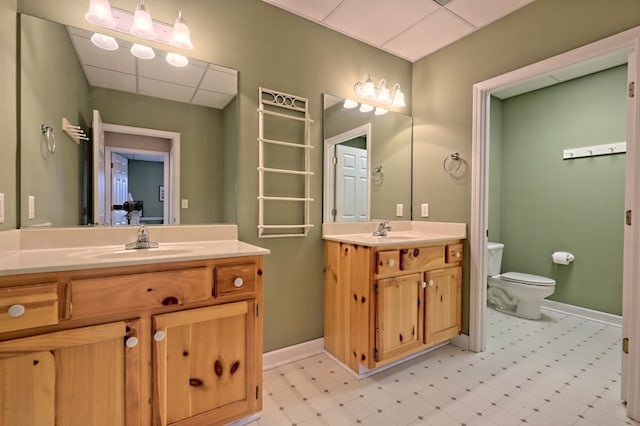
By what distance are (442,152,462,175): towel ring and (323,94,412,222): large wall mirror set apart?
36 cm

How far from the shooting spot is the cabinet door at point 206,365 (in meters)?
1.19

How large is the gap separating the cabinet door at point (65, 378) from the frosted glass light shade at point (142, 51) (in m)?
1.39

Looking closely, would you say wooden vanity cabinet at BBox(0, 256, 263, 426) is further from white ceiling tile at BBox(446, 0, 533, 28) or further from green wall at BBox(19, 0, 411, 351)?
white ceiling tile at BBox(446, 0, 533, 28)

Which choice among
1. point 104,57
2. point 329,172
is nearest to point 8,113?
point 104,57

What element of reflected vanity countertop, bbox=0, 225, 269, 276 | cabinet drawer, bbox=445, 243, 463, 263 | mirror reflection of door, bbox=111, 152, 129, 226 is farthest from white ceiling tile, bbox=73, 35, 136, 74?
cabinet drawer, bbox=445, 243, 463, 263

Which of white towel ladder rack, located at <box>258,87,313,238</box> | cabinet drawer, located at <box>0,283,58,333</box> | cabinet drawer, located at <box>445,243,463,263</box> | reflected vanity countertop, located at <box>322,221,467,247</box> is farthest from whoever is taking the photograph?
cabinet drawer, located at <box>445,243,463,263</box>

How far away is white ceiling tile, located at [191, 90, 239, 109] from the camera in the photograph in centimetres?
177

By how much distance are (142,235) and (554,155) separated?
3.89 meters

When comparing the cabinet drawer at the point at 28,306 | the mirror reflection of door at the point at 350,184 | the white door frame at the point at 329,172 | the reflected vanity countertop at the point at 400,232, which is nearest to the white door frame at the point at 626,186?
the reflected vanity countertop at the point at 400,232

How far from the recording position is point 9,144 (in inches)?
47.9

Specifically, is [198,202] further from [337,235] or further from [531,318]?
[531,318]

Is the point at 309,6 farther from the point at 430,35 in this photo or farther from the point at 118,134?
the point at 118,134

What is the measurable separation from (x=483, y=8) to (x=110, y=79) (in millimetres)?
2413

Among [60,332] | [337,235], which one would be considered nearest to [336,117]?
[337,235]
